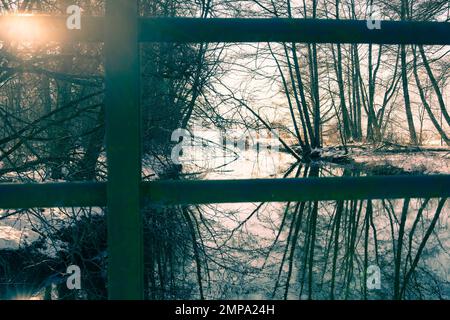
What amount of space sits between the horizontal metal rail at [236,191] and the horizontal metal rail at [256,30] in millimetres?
177

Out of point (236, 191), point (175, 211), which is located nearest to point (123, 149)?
point (236, 191)

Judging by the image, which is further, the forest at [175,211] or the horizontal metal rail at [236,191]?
the forest at [175,211]

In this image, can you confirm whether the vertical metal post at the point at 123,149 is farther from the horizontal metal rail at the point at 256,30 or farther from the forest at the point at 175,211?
the forest at the point at 175,211

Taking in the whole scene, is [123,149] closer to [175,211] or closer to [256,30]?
[256,30]

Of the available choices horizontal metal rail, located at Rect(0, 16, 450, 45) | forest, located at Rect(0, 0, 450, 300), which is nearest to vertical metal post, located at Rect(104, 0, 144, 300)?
horizontal metal rail, located at Rect(0, 16, 450, 45)

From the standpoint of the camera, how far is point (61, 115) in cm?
365

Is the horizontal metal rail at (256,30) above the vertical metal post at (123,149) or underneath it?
above

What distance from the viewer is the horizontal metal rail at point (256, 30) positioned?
53cm

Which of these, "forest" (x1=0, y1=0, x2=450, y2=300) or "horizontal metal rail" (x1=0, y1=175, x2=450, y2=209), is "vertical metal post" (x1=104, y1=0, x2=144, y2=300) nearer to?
"horizontal metal rail" (x1=0, y1=175, x2=450, y2=209)

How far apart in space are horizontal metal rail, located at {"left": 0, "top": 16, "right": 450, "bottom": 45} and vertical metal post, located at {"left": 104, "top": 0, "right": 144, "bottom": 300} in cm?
2

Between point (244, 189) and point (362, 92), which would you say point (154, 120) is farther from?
point (362, 92)

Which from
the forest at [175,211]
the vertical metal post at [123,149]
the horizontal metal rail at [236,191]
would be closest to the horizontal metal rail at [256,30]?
the vertical metal post at [123,149]

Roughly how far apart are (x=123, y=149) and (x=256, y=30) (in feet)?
0.73

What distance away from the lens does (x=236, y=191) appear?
0.54 m
